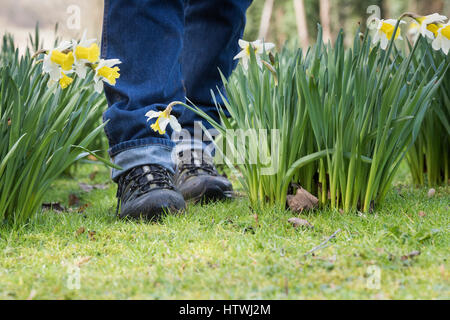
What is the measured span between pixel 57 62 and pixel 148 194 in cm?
52

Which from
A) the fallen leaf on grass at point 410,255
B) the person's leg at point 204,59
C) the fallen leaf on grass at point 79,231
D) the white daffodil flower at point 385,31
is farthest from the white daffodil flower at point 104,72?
the fallen leaf on grass at point 410,255

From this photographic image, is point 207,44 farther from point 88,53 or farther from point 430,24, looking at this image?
point 430,24

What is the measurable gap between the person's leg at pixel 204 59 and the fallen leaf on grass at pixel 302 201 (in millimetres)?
402

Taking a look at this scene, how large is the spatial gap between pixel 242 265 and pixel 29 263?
57 cm

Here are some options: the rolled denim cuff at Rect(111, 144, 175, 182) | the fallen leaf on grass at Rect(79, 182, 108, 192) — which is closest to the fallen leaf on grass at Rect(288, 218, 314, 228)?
the rolled denim cuff at Rect(111, 144, 175, 182)

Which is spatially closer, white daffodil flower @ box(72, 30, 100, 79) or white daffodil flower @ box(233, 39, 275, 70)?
white daffodil flower @ box(72, 30, 100, 79)

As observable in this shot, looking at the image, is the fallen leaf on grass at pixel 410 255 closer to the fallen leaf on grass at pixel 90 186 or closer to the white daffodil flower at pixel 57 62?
the white daffodil flower at pixel 57 62

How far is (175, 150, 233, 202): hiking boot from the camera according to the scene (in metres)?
1.90

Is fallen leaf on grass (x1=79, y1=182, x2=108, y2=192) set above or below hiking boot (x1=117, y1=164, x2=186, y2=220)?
below

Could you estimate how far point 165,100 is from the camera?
174 cm

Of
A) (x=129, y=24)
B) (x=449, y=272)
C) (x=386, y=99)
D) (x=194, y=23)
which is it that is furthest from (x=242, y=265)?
(x=194, y=23)

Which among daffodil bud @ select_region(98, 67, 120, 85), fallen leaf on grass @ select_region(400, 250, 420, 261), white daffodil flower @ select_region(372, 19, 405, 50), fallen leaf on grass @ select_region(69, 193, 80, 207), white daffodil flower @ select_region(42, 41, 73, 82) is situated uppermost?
white daffodil flower @ select_region(372, 19, 405, 50)

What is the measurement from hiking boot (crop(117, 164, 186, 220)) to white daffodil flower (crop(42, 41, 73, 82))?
439mm

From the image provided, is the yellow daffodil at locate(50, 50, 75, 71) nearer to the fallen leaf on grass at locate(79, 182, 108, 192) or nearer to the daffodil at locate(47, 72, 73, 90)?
the daffodil at locate(47, 72, 73, 90)
